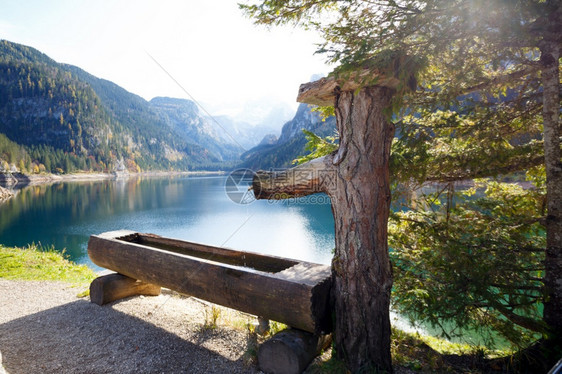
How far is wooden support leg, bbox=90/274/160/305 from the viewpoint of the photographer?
5055mm

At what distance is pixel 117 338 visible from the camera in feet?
13.3

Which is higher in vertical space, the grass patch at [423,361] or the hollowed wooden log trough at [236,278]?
the hollowed wooden log trough at [236,278]

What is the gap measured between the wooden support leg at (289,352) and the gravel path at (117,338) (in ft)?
0.84

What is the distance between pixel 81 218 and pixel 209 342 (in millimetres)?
32471

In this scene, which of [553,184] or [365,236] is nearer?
[553,184]

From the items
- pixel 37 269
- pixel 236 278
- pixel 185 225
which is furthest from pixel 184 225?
pixel 236 278

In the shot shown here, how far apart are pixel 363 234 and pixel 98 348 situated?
364cm

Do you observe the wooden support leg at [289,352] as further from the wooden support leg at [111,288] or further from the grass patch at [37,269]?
the grass patch at [37,269]

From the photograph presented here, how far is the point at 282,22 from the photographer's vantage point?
376cm

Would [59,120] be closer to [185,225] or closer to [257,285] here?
[185,225]

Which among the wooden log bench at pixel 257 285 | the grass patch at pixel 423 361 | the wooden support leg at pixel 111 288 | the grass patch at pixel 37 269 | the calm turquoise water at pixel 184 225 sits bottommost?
the calm turquoise water at pixel 184 225

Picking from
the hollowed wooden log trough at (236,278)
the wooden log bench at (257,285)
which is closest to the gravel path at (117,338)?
the wooden log bench at (257,285)

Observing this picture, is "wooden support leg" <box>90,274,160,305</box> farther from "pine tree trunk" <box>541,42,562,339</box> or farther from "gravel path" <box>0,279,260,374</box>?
"pine tree trunk" <box>541,42,562,339</box>

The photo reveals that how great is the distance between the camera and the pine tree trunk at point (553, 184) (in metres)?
2.88
